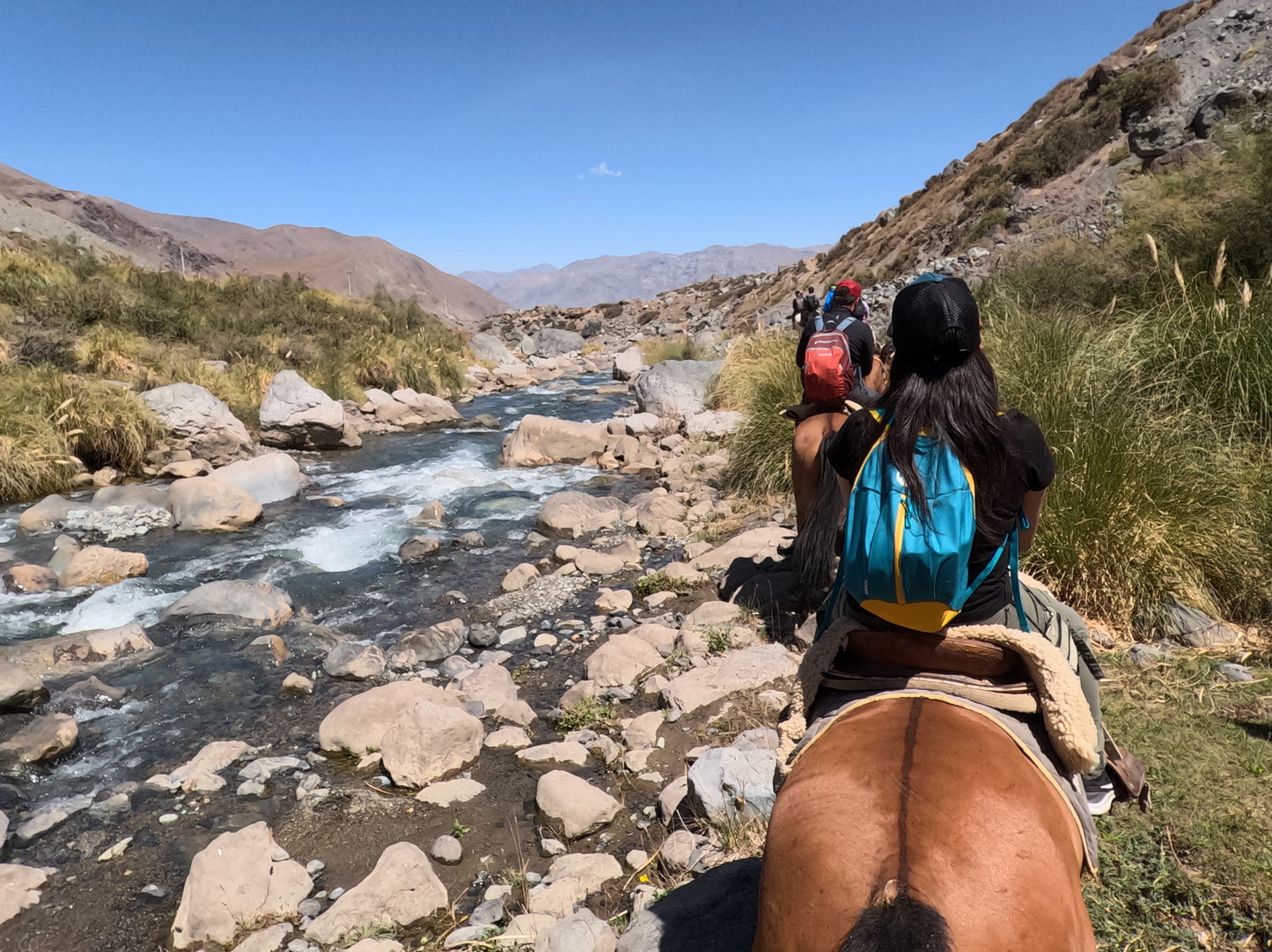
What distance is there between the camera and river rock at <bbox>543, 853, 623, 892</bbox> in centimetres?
296

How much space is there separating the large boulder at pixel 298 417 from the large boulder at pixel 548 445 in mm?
3047

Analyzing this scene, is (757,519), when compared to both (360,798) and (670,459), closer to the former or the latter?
(670,459)

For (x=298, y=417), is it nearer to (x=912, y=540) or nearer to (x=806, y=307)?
(x=806, y=307)

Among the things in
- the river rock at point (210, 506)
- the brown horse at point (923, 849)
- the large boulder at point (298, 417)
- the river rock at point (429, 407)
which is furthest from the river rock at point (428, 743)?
the river rock at point (429, 407)

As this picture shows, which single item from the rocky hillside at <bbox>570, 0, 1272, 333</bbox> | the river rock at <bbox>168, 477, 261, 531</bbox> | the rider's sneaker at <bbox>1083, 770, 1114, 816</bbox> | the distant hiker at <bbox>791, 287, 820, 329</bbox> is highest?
the rocky hillside at <bbox>570, 0, 1272, 333</bbox>

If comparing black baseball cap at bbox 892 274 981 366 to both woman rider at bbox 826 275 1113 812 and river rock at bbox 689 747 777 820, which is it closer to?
woman rider at bbox 826 275 1113 812

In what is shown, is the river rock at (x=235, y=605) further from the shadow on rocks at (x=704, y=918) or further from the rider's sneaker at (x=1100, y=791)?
the rider's sneaker at (x=1100, y=791)

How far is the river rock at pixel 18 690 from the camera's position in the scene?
4.52 m

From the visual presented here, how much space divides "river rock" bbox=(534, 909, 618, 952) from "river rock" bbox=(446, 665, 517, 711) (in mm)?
1994

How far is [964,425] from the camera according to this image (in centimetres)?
161

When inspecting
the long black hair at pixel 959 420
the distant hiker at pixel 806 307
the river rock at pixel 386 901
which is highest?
the distant hiker at pixel 806 307

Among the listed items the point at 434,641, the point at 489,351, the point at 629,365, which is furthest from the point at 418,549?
the point at 489,351

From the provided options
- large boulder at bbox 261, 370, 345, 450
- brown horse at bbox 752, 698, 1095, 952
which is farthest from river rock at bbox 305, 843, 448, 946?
large boulder at bbox 261, 370, 345, 450

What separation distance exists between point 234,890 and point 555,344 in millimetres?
31388
